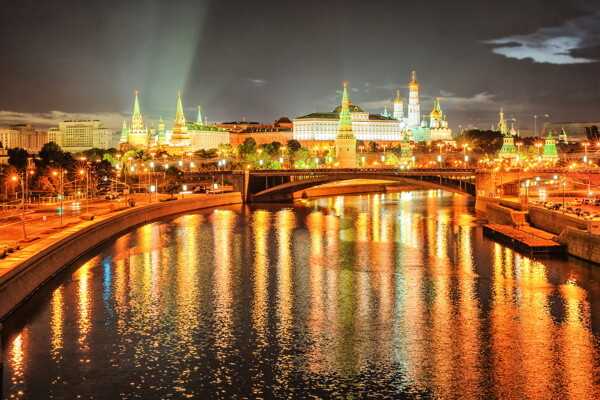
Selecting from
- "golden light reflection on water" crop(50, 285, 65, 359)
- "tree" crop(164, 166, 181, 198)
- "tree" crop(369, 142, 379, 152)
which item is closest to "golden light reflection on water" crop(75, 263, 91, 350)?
"golden light reflection on water" crop(50, 285, 65, 359)

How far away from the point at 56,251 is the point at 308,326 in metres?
14.6

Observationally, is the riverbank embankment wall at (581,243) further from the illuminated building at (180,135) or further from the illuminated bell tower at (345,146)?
the illuminated building at (180,135)

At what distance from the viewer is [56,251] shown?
115 feet

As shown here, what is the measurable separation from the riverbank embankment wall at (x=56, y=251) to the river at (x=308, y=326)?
751mm

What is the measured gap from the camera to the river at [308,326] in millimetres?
21219

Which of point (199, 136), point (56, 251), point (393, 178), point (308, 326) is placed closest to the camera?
point (308, 326)

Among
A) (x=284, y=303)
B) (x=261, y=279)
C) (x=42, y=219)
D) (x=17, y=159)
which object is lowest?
(x=284, y=303)

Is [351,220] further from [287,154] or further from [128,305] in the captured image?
[287,154]

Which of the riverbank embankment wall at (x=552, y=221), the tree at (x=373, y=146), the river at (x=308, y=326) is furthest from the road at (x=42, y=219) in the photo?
the tree at (x=373, y=146)

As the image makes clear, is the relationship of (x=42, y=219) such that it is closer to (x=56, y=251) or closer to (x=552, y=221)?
(x=56, y=251)

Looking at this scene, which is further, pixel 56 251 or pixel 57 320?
pixel 56 251

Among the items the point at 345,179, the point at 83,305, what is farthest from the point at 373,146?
the point at 83,305

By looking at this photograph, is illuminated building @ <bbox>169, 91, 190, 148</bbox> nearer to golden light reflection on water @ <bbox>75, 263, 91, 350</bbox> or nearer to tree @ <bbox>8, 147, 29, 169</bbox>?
tree @ <bbox>8, 147, 29, 169</bbox>

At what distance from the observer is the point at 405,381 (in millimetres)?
21453
